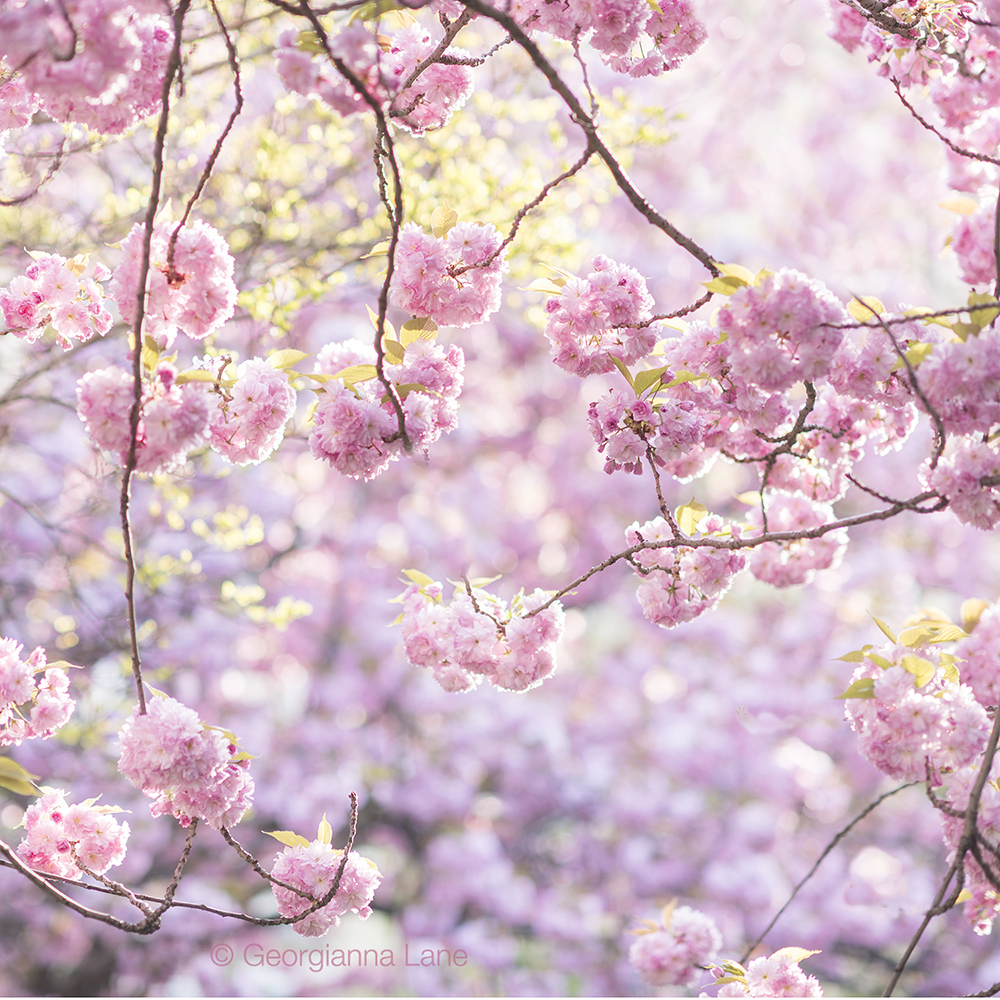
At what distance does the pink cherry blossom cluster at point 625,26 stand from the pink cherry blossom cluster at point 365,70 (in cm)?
21

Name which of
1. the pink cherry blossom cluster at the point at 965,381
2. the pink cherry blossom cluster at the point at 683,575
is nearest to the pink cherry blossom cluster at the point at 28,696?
the pink cherry blossom cluster at the point at 683,575

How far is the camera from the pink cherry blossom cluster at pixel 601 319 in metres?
1.77

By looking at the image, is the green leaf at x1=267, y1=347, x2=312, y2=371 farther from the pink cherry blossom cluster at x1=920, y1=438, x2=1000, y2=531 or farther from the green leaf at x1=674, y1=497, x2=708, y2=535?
the pink cherry blossom cluster at x1=920, y1=438, x2=1000, y2=531

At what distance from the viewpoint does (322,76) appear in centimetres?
133

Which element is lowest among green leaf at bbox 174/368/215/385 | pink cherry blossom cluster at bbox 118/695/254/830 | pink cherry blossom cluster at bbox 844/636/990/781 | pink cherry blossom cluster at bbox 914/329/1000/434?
pink cherry blossom cluster at bbox 118/695/254/830

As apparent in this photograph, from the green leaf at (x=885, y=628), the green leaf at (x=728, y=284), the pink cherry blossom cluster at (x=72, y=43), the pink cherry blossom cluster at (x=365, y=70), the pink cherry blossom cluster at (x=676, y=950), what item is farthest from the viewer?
the pink cherry blossom cluster at (x=676, y=950)

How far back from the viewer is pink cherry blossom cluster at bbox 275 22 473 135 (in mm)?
1229

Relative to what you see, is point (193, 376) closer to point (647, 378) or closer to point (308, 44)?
point (308, 44)

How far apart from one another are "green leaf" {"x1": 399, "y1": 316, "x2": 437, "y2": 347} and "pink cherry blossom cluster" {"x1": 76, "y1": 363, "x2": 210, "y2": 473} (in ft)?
1.52

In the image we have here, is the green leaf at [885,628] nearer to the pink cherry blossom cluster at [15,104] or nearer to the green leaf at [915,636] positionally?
the green leaf at [915,636]

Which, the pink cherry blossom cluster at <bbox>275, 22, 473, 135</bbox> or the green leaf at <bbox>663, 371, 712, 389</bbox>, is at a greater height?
the pink cherry blossom cluster at <bbox>275, 22, 473, 135</bbox>

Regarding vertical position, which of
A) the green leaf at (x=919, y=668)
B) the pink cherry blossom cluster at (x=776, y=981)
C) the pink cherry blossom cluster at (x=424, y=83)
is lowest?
the pink cherry blossom cluster at (x=776, y=981)

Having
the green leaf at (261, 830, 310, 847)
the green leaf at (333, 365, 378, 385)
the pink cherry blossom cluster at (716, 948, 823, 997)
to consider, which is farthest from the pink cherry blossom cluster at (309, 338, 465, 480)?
the pink cherry blossom cluster at (716, 948, 823, 997)

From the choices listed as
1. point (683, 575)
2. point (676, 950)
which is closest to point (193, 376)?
point (683, 575)
